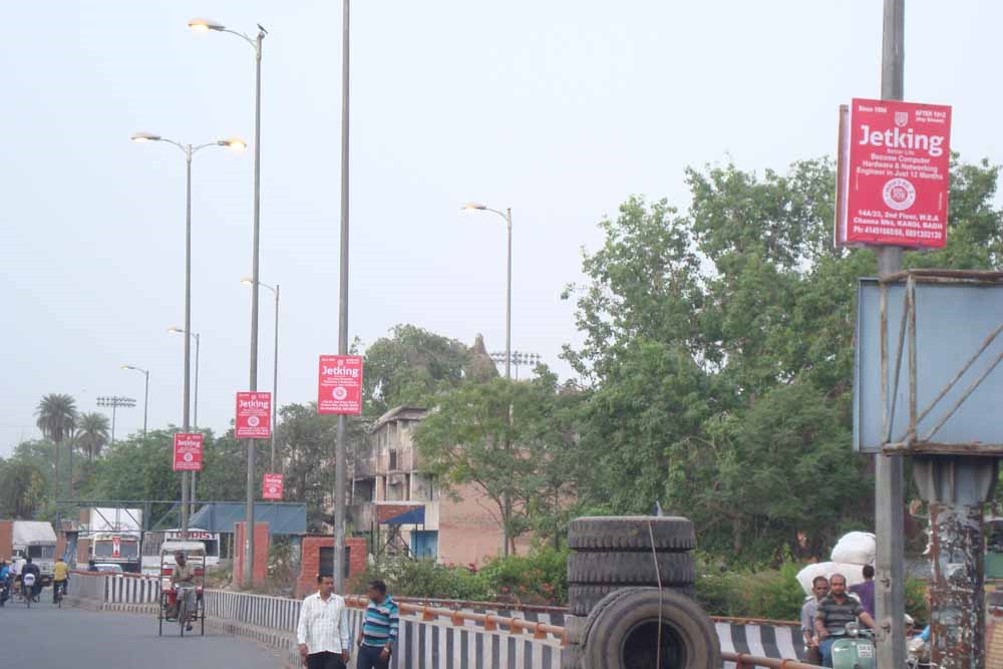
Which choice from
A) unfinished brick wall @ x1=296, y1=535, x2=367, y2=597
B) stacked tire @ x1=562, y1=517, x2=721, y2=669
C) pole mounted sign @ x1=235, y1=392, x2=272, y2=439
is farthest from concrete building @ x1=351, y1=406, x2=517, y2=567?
stacked tire @ x1=562, y1=517, x2=721, y2=669

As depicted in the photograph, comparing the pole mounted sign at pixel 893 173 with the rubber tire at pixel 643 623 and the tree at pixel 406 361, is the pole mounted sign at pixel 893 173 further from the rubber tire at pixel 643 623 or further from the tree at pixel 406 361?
the tree at pixel 406 361

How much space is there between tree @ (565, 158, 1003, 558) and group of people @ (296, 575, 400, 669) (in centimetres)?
2369

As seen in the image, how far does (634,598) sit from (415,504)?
163 feet

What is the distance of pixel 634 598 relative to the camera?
13.2 m

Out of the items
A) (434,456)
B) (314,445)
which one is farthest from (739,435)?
(314,445)

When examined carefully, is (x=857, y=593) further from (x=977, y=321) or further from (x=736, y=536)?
(x=736, y=536)

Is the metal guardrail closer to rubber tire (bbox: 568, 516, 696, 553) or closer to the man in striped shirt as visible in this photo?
rubber tire (bbox: 568, 516, 696, 553)

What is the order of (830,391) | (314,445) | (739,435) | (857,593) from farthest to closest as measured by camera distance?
(314,445) → (830,391) → (739,435) → (857,593)

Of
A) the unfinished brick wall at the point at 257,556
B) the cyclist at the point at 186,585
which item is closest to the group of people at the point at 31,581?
the unfinished brick wall at the point at 257,556

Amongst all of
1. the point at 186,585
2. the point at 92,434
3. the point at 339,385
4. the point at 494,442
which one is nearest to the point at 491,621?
the point at 339,385

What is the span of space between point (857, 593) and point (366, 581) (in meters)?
15.3

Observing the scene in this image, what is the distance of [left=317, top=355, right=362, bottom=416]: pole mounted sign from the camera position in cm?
2550

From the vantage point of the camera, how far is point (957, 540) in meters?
12.9

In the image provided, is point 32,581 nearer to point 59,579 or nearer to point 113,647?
point 59,579
